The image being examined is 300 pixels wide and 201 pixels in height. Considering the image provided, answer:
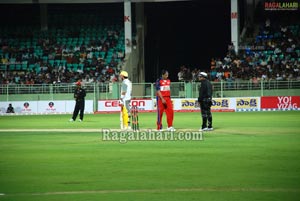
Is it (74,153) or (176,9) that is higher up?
(176,9)

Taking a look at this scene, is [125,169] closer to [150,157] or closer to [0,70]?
[150,157]

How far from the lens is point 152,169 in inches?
595

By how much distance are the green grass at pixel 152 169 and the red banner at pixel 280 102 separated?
2319 centimetres

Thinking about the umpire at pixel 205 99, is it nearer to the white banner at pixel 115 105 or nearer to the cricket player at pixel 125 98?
the cricket player at pixel 125 98

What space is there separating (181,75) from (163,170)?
37.4 meters

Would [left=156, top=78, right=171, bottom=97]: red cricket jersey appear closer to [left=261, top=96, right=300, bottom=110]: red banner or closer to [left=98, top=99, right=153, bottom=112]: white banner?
[left=261, top=96, right=300, bottom=110]: red banner

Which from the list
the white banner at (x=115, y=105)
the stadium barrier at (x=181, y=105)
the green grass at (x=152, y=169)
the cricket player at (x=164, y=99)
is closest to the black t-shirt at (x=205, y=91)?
the cricket player at (x=164, y=99)

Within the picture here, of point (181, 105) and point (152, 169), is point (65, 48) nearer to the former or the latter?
point (181, 105)

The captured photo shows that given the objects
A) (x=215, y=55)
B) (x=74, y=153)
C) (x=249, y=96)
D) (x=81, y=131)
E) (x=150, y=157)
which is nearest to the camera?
(x=150, y=157)

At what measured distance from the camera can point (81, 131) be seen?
90.6ft

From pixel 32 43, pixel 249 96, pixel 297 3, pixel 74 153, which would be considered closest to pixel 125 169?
pixel 74 153

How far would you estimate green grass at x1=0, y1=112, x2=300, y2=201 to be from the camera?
472 inches

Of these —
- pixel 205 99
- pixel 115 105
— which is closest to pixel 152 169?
pixel 205 99

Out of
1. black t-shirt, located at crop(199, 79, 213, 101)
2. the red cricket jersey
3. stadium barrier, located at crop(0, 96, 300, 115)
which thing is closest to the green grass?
black t-shirt, located at crop(199, 79, 213, 101)
